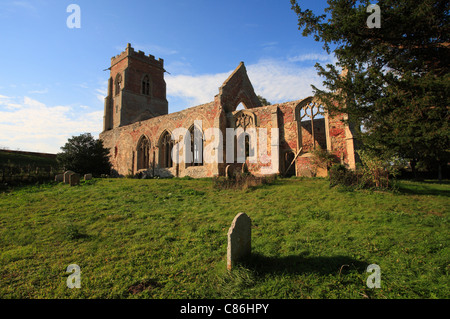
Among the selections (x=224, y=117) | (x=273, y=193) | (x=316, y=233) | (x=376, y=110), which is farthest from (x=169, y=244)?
(x=224, y=117)

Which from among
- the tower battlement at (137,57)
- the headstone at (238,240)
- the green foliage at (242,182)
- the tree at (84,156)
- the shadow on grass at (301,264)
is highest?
the tower battlement at (137,57)

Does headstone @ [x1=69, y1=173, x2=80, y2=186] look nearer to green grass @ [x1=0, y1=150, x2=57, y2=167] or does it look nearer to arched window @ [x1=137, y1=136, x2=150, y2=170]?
arched window @ [x1=137, y1=136, x2=150, y2=170]

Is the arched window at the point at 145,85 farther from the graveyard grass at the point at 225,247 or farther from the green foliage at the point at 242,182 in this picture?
the graveyard grass at the point at 225,247

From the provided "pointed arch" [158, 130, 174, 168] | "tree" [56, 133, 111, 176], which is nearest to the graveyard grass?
"tree" [56, 133, 111, 176]

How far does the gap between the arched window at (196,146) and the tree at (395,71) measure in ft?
42.4

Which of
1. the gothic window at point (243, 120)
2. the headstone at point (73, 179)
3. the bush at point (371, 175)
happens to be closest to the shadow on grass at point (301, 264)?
the bush at point (371, 175)

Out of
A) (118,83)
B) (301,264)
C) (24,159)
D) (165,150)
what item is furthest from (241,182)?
(24,159)

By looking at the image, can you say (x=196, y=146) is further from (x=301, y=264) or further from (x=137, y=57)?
(x=137, y=57)

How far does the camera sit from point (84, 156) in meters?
20.3

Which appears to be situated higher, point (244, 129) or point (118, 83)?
point (118, 83)

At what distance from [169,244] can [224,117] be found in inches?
546

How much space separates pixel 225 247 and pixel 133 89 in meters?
30.4

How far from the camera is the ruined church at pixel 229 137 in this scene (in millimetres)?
15172

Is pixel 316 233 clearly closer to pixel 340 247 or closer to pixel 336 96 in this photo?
pixel 340 247
